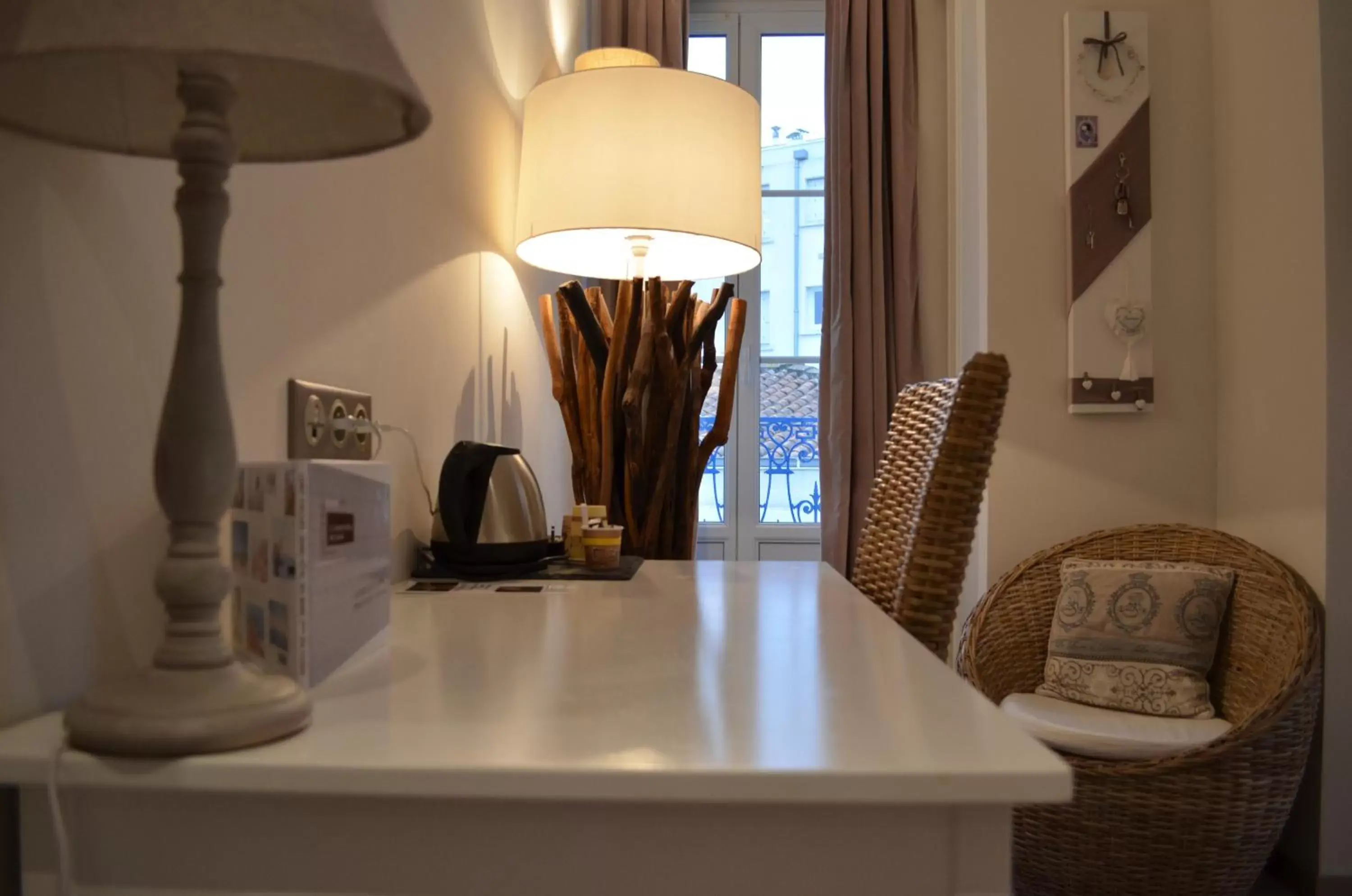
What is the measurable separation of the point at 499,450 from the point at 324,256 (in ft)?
1.31

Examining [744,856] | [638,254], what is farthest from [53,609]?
[638,254]

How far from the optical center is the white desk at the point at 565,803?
1.77 ft

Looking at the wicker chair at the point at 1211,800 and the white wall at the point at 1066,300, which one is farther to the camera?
the white wall at the point at 1066,300

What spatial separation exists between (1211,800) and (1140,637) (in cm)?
47

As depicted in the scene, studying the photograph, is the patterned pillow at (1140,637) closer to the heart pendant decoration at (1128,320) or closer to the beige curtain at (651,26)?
the heart pendant decoration at (1128,320)

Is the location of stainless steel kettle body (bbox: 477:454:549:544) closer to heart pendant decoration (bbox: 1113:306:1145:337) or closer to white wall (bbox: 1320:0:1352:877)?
white wall (bbox: 1320:0:1352:877)

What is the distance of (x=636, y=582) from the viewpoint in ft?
4.52

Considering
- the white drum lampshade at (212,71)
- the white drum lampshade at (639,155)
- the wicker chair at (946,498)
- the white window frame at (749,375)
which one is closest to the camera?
the white drum lampshade at (212,71)

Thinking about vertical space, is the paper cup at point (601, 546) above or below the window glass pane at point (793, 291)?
below

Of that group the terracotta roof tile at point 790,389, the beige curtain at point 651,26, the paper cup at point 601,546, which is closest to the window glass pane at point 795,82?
the beige curtain at point 651,26

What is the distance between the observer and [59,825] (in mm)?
544

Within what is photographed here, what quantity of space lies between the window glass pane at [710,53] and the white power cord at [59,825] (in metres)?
3.55

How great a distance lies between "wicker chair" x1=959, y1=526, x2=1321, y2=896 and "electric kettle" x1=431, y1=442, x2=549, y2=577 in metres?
1.44

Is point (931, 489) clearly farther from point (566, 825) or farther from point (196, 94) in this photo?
point (196, 94)
